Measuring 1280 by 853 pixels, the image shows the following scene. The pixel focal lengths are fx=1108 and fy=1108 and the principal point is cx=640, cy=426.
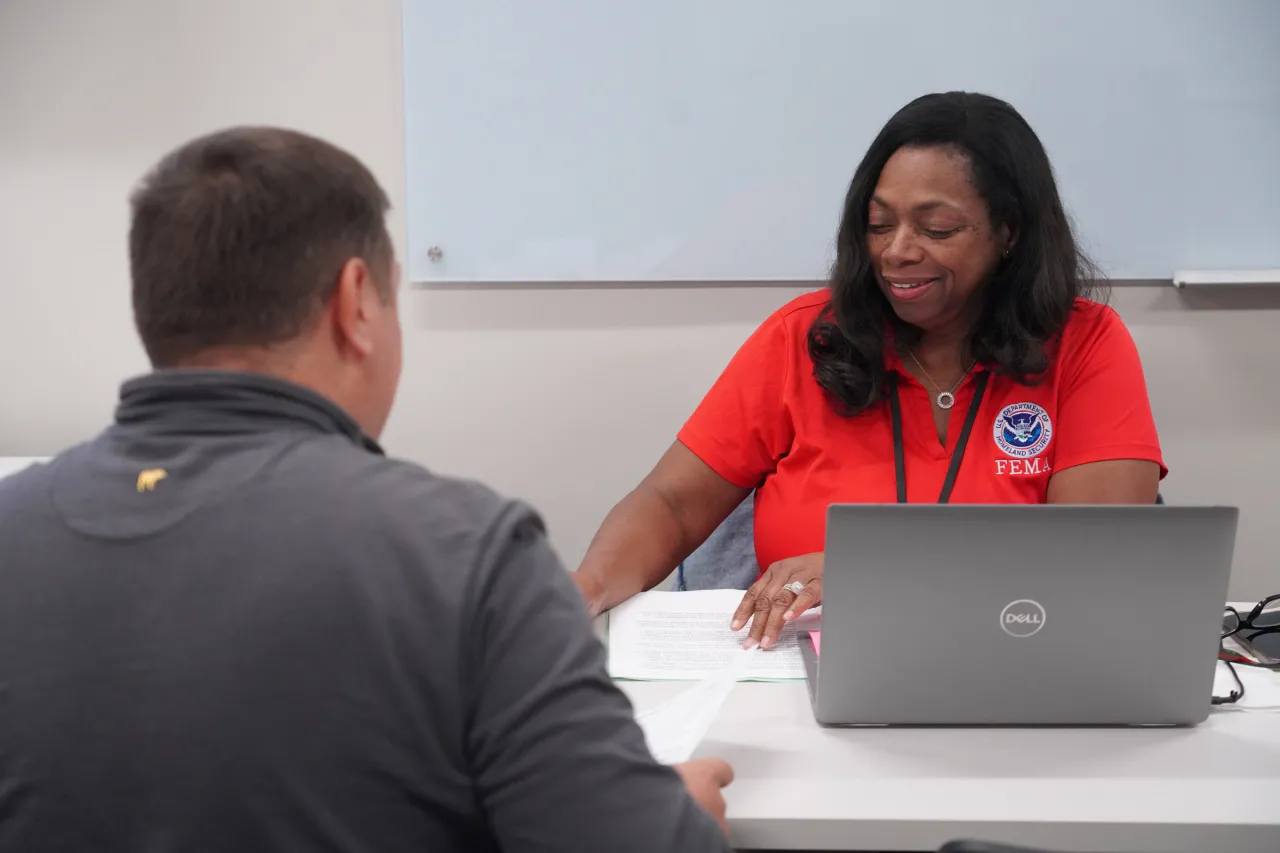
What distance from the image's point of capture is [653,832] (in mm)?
740

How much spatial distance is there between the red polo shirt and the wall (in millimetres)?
698

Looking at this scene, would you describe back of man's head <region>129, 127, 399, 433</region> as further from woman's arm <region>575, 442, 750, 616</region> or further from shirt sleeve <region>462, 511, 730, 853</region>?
woman's arm <region>575, 442, 750, 616</region>

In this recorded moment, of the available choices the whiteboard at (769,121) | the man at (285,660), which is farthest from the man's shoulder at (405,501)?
the whiteboard at (769,121)

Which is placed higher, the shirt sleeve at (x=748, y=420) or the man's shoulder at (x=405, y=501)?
the man's shoulder at (x=405, y=501)

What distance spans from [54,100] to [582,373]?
4.45ft

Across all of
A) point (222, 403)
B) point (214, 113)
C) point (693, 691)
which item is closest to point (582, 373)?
point (214, 113)

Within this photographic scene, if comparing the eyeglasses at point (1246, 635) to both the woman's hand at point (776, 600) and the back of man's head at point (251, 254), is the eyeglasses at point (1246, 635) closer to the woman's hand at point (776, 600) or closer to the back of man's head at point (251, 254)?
the woman's hand at point (776, 600)

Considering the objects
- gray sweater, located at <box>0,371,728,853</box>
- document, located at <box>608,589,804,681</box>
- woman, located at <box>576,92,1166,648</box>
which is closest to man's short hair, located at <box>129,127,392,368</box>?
gray sweater, located at <box>0,371,728,853</box>

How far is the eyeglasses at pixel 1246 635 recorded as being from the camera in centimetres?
138

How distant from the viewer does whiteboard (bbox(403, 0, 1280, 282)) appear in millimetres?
2449

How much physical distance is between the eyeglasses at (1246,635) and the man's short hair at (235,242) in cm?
111

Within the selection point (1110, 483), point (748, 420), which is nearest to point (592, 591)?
point (748, 420)

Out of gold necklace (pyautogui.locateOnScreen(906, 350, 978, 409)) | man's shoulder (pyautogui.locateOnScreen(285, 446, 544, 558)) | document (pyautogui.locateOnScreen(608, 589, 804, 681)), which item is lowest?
document (pyautogui.locateOnScreen(608, 589, 804, 681))

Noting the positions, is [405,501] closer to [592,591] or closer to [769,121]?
[592,591]
